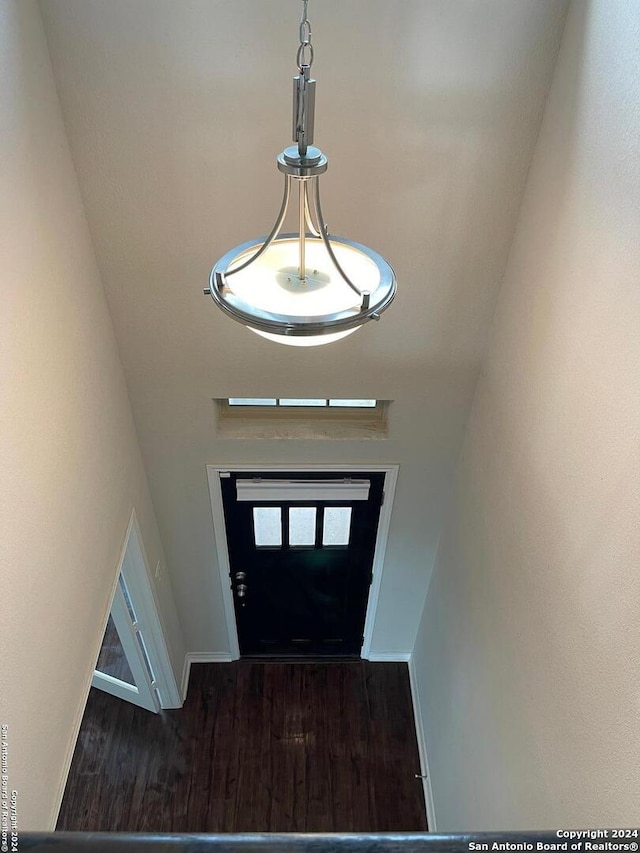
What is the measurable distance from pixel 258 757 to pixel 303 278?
147 inches

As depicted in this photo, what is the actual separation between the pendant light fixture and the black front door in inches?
90.1

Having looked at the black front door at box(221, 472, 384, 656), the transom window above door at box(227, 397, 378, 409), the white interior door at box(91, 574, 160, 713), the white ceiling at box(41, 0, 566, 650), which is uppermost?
the transom window above door at box(227, 397, 378, 409)

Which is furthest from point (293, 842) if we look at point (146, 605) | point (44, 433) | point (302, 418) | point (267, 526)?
point (267, 526)

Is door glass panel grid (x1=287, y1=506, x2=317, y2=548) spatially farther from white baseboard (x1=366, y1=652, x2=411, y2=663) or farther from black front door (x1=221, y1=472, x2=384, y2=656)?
white baseboard (x1=366, y1=652, x2=411, y2=663)

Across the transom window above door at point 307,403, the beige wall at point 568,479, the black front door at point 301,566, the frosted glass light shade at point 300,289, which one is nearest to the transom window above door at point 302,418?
the transom window above door at point 307,403

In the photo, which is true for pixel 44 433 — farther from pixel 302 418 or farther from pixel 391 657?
pixel 391 657

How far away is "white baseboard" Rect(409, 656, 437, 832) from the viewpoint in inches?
149

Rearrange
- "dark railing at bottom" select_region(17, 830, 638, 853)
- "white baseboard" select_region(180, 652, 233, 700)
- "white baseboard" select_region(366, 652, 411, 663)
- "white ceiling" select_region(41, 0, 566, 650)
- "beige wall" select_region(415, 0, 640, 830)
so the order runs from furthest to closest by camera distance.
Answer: "white baseboard" select_region(366, 652, 411, 663) < "white baseboard" select_region(180, 652, 233, 700) < "white ceiling" select_region(41, 0, 566, 650) < "beige wall" select_region(415, 0, 640, 830) < "dark railing at bottom" select_region(17, 830, 638, 853)

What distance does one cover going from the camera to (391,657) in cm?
470

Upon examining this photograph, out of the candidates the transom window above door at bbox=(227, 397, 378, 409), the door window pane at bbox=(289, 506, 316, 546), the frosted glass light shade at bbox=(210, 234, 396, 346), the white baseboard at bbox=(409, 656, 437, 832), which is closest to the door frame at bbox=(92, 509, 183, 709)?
the transom window above door at bbox=(227, 397, 378, 409)

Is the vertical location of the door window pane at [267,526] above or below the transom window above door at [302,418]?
below

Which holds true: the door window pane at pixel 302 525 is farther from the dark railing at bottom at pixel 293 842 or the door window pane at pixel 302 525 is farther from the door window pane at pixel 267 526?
the dark railing at bottom at pixel 293 842

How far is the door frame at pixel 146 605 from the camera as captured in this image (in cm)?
320

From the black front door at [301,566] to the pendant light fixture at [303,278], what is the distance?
2.29 meters
